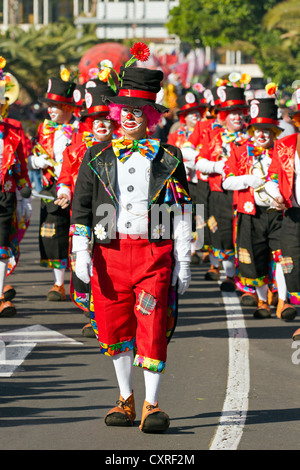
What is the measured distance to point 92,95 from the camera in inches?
401

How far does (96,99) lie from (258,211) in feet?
6.85

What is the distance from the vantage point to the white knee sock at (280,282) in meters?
10.9

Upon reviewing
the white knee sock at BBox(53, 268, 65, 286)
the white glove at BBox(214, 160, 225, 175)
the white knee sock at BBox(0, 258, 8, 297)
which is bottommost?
the white knee sock at BBox(53, 268, 65, 286)

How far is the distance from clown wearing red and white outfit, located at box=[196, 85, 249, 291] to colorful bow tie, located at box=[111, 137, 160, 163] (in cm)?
566

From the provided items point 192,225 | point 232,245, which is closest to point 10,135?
point 232,245

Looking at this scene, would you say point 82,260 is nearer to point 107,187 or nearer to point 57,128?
point 107,187

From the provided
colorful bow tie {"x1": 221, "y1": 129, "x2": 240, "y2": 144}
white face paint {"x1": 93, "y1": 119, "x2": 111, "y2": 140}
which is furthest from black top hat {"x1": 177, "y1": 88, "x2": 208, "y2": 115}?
white face paint {"x1": 93, "y1": 119, "x2": 111, "y2": 140}

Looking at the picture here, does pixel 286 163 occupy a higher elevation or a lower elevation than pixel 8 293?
higher

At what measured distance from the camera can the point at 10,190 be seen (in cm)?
1097

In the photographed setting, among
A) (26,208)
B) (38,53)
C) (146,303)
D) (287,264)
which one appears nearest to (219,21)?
(38,53)

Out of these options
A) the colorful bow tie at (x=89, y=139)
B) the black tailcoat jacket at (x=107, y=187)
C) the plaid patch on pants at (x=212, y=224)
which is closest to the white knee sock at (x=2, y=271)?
the colorful bow tie at (x=89, y=139)

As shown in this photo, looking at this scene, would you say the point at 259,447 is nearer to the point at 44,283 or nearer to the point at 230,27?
the point at 44,283

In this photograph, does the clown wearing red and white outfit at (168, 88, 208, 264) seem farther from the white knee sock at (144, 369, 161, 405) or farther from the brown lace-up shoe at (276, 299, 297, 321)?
the white knee sock at (144, 369, 161, 405)

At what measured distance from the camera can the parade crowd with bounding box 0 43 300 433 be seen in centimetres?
700
